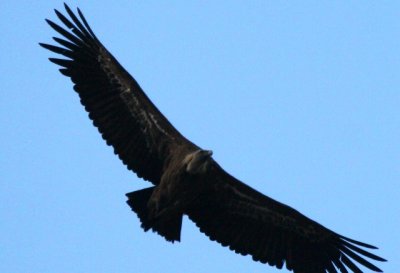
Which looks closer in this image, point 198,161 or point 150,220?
point 198,161

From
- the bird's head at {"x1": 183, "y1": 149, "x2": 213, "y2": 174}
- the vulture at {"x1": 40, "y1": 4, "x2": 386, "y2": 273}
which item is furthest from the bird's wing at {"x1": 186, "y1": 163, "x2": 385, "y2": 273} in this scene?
the bird's head at {"x1": 183, "y1": 149, "x2": 213, "y2": 174}

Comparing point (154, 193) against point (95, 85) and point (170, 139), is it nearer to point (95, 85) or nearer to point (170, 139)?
point (170, 139)

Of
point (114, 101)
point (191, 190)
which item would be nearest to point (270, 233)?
point (191, 190)

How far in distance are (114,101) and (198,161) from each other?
2.09 meters

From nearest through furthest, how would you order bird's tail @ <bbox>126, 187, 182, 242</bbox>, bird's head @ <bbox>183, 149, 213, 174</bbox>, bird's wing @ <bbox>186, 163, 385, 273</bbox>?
bird's head @ <bbox>183, 149, 213, 174</bbox>
bird's tail @ <bbox>126, 187, 182, 242</bbox>
bird's wing @ <bbox>186, 163, 385, 273</bbox>

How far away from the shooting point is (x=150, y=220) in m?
13.6

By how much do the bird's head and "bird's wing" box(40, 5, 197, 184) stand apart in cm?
95

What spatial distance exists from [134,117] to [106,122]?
1.55 feet

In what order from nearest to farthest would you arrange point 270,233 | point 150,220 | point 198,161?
point 198,161 → point 150,220 → point 270,233

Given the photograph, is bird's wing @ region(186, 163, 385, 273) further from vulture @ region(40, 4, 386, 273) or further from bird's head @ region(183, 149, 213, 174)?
bird's head @ region(183, 149, 213, 174)

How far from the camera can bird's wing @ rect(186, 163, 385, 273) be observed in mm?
14422

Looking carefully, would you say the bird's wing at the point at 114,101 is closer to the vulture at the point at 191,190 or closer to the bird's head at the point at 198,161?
the vulture at the point at 191,190

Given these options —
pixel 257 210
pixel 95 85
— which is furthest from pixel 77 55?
pixel 257 210

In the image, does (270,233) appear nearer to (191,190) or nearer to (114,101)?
(191,190)
